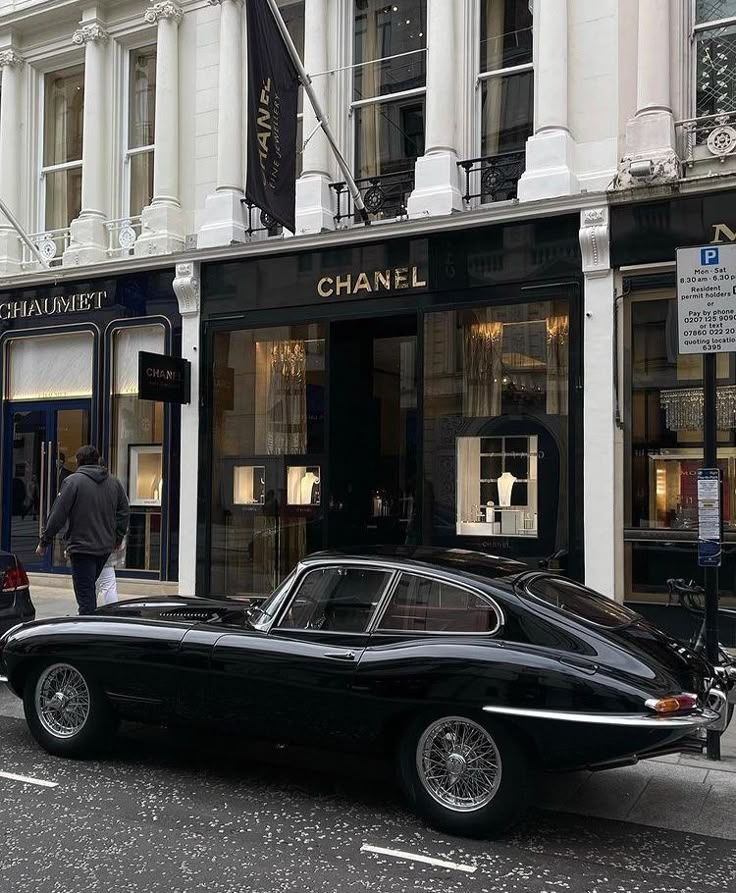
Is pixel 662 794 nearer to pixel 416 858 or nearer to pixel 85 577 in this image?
pixel 416 858

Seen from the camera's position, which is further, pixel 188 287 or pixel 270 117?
pixel 188 287

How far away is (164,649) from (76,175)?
453 inches

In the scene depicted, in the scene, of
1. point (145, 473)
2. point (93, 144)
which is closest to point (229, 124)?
point (93, 144)

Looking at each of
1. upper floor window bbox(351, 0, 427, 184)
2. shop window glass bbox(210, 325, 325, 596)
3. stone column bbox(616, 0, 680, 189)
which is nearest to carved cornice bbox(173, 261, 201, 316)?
shop window glass bbox(210, 325, 325, 596)

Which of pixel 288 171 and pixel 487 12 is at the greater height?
pixel 487 12

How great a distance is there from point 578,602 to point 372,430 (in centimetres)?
745

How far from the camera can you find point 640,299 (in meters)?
9.65

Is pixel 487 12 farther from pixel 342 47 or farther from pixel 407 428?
pixel 407 428

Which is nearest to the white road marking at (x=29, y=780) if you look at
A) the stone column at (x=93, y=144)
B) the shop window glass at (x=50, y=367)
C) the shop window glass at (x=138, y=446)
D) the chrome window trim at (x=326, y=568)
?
the chrome window trim at (x=326, y=568)

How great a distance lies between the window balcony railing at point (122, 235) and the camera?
13500mm

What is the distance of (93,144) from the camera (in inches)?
544

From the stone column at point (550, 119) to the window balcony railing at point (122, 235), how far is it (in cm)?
→ 631

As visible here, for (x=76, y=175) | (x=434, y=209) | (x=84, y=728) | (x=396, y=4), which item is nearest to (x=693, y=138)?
(x=434, y=209)

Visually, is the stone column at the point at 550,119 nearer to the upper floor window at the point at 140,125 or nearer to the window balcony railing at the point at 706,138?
the window balcony railing at the point at 706,138
